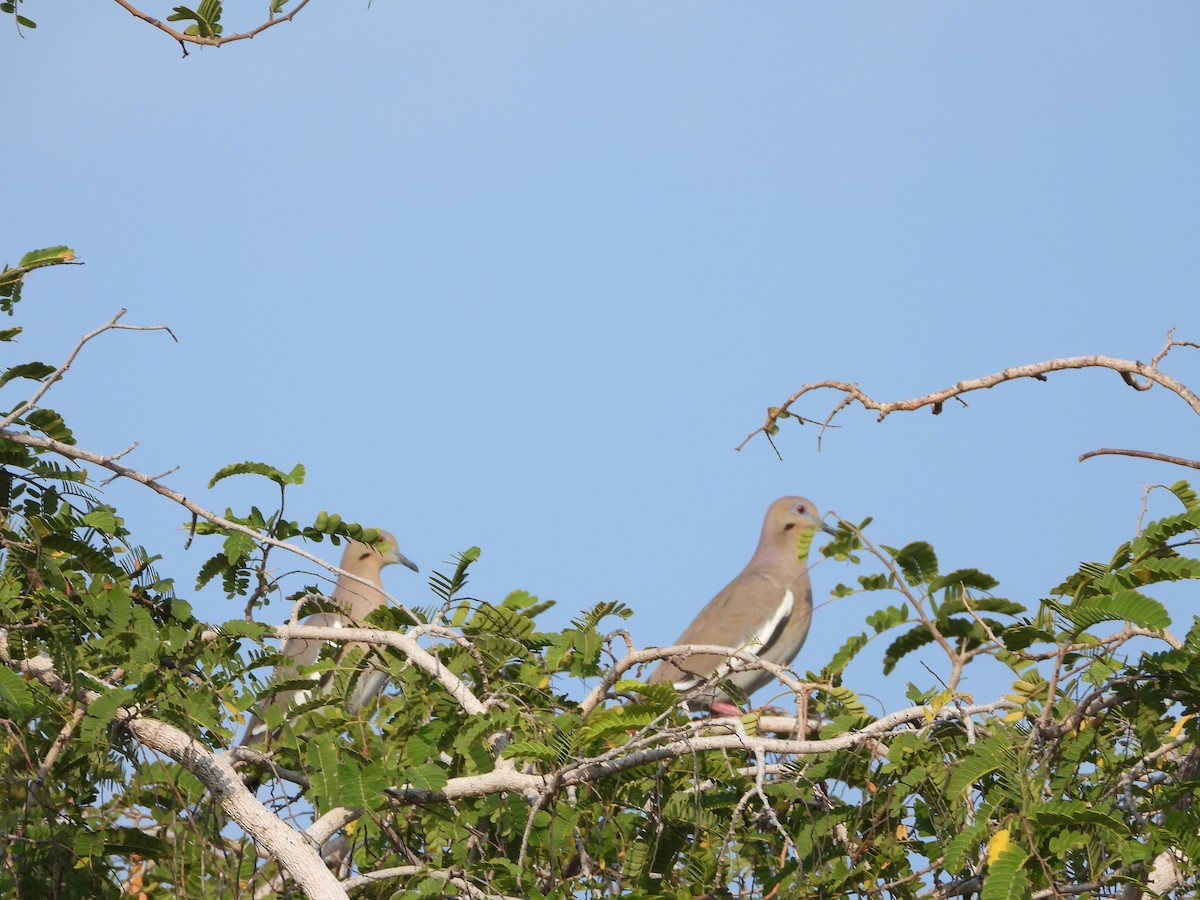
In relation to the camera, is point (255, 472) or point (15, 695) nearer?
point (15, 695)

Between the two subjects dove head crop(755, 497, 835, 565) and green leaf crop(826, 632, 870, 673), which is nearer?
green leaf crop(826, 632, 870, 673)

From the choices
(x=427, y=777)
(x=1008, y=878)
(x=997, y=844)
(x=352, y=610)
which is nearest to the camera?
(x=1008, y=878)

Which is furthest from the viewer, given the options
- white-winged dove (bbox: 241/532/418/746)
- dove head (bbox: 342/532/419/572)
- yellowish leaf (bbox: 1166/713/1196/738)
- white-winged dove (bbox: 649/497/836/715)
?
dove head (bbox: 342/532/419/572)

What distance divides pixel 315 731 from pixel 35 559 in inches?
34.3

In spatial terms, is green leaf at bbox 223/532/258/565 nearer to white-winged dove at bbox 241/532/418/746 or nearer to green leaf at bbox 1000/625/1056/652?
white-winged dove at bbox 241/532/418/746

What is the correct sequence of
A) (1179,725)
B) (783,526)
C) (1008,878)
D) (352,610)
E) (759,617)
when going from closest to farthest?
(1008,878), (1179,725), (352,610), (759,617), (783,526)

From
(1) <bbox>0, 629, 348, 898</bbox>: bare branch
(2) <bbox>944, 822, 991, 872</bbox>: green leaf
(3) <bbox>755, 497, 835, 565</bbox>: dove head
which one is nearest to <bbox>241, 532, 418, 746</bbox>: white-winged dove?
(1) <bbox>0, 629, 348, 898</bbox>: bare branch

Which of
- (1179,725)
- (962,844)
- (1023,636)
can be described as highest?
(1023,636)

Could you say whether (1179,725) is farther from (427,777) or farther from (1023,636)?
(427,777)

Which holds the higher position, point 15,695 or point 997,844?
point 15,695

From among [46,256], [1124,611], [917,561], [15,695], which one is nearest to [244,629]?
[15,695]

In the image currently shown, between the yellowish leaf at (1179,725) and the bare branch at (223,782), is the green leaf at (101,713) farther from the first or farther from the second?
the yellowish leaf at (1179,725)

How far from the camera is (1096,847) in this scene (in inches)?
119

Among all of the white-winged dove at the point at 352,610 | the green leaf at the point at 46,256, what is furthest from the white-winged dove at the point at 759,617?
the green leaf at the point at 46,256
